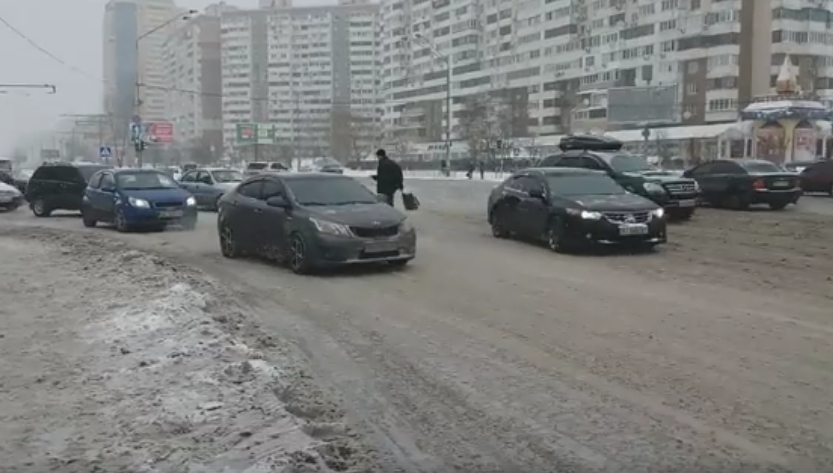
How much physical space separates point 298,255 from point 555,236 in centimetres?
473

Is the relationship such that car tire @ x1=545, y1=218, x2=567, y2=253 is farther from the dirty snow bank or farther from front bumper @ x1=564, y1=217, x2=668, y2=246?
the dirty snow bank

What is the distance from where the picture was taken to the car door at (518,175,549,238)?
51.3 ft

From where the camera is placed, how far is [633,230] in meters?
14.4

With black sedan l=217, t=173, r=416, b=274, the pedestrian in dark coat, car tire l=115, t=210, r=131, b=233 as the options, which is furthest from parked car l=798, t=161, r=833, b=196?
black sedan l=217, t=173, r=416, b=274

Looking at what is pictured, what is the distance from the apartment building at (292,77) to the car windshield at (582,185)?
96.1 meters

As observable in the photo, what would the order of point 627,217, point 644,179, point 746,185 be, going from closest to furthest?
point 627,217 < point 644,179 < point 746,185

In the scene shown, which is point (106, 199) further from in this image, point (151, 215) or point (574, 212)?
point (574, 212)

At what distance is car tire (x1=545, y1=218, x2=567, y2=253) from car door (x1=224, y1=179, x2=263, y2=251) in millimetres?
4926

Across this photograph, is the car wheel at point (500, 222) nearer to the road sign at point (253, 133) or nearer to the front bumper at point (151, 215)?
the front bumper at point (151, 215)

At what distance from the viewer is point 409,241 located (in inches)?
506

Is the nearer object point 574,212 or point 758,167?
point 574,212

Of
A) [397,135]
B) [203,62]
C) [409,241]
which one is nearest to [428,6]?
[397,135]

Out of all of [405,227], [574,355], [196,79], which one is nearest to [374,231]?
[405,227]

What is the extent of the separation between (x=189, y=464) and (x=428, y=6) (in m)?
138
